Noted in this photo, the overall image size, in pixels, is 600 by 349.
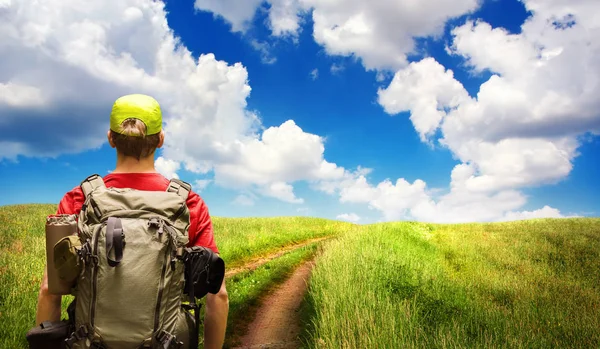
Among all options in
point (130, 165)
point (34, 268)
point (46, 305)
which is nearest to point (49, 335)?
point (46, 305)

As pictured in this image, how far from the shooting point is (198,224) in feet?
10.8

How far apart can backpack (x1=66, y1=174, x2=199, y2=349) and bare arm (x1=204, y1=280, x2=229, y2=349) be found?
1.61 ft

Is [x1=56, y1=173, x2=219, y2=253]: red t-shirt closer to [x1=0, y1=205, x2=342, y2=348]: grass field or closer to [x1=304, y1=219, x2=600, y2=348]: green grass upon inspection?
[x1=304, y1=219, x2=600, y2=348]: green grass

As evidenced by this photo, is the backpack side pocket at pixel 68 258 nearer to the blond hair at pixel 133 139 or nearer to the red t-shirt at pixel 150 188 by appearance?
the red t-shirt at pixel 150 188

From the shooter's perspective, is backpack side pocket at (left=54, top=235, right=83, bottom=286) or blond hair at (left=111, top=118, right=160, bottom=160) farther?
blond hair at (left=111, top=118, right=160, bottom=160)

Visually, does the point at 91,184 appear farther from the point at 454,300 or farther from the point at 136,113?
the point at 454,300

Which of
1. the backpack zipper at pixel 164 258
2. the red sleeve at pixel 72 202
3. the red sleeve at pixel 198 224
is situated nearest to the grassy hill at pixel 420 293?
the red sleeve at pixel 198 224

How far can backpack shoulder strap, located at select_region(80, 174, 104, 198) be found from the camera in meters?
2.96

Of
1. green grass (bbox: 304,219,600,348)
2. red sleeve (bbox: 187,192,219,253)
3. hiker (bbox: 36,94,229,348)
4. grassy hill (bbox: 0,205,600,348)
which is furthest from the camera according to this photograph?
grassy hill (bbox: 0,205,600,348)

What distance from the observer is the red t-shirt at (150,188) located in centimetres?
308

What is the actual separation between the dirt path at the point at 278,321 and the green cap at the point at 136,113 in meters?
5.04

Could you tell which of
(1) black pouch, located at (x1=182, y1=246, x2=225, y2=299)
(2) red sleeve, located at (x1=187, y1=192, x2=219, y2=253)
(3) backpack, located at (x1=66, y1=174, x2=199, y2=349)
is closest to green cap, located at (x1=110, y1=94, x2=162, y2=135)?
(3) backpack, located at (x1=66, y1=174, x2=199, y2=349)

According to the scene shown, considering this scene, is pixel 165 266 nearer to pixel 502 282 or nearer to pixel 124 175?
pixel 124 175

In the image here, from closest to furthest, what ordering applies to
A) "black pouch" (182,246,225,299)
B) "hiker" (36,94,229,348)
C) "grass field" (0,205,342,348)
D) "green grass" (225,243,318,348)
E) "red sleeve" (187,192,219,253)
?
"black pouch" (182,246,225,299) → "hiker" (36,94,229,348) → "red sleeve" (187,192,219,253) → "grass field" (0,205,342,348) → "green grass" (225,243,318,348)
